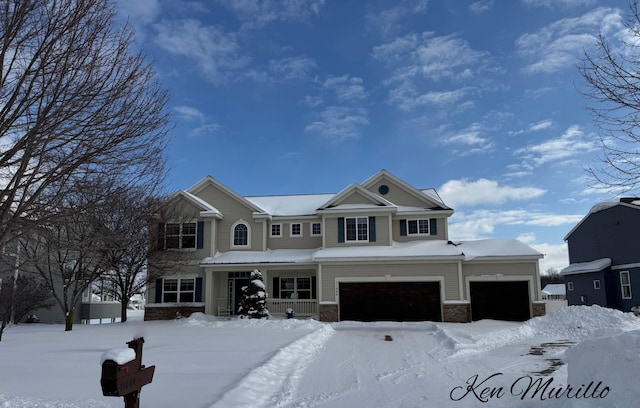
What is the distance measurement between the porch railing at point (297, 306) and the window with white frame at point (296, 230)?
4091mm

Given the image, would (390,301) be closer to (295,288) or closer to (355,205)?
(355,205)

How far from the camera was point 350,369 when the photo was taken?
1055 centimetres

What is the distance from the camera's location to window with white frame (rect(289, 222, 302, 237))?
2756cm

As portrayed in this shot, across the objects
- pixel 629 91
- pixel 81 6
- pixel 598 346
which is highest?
pixel 81 6

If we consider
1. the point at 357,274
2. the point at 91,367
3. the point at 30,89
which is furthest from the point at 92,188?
the point at 357,274

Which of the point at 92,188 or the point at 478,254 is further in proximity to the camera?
the point at 478,254

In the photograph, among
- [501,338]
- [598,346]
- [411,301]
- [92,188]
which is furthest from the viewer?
[411,301]

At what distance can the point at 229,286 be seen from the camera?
27.0 metres

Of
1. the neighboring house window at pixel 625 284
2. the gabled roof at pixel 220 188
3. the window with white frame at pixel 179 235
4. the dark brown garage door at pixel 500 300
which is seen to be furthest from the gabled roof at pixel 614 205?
the window with white frame at pixel 179 235

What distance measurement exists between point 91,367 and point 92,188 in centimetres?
484

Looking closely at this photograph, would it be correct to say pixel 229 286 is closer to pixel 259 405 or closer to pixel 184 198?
pixel 184 198

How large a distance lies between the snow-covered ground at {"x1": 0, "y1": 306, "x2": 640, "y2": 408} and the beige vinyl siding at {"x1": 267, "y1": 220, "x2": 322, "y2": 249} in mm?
10301

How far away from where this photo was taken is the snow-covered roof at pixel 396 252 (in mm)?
23625

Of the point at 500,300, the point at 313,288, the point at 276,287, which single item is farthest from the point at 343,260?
the point at 500,300
